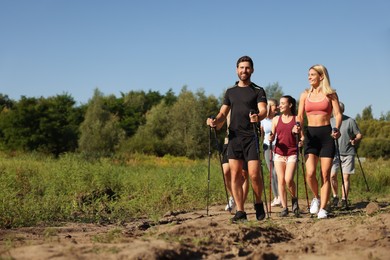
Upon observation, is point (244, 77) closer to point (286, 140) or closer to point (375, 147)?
point (286, 140)

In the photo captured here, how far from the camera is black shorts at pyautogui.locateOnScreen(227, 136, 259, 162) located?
7348 millimetres

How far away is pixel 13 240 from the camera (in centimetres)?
576

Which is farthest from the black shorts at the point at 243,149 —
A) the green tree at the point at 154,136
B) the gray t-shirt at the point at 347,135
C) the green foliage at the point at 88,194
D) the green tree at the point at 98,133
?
the green tree at the point at 98,133

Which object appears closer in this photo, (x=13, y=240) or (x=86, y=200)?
(x=13, y=240)

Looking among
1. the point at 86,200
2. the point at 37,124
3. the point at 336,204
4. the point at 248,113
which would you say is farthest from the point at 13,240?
the point at 37,124

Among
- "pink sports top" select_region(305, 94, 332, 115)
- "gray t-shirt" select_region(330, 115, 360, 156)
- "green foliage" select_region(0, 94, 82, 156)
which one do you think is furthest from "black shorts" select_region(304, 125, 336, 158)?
"green foliage" select_region(0, 94, 82, 156)

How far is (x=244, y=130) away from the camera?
24.5 feet

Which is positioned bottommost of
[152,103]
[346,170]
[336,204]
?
[336,204]

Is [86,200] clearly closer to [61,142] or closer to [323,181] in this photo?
[323,181]

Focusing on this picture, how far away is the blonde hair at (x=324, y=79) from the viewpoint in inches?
317

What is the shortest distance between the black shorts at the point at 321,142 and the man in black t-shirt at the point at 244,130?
112 centimetres

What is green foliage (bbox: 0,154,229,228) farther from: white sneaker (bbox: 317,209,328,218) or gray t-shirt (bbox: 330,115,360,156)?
gray t-shirt (bbox: 330,115,360,156)

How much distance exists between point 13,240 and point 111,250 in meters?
1.76

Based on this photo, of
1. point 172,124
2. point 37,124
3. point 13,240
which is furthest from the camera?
point 172,124
